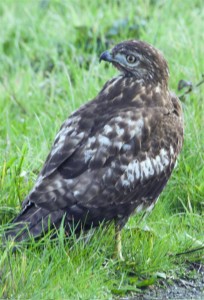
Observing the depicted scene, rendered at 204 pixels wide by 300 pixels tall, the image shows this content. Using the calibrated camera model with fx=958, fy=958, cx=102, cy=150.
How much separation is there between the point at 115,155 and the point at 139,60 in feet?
2.88

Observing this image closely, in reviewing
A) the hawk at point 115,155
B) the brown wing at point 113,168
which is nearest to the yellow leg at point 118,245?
the hawk at point 115,155

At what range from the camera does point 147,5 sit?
10203 mm

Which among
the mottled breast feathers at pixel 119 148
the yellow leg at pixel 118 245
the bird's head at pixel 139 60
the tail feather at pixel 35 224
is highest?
the bird's head at pixel 139 60

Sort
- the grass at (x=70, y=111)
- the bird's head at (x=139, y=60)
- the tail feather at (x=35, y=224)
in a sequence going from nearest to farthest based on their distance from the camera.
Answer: the grass at (x=70, y=111) → the tail feather at (x=35, y=224) → the bird's head at (x=139, y=60)

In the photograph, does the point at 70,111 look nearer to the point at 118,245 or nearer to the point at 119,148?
the point at 119,148

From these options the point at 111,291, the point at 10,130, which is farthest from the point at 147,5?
the point at 111,291

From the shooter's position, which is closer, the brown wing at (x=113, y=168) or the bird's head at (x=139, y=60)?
the brown wing at (x=113, y=168)

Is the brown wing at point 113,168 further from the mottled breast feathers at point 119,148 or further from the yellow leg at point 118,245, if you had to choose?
the yellow leg at point 118,245

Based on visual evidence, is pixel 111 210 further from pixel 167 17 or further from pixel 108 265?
pixel 167 17

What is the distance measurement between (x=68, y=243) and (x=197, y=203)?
4.56ft

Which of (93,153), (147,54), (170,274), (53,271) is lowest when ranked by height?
(170,274)

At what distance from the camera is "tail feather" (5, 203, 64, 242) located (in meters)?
5.88

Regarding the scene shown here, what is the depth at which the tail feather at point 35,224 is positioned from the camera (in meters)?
5.88

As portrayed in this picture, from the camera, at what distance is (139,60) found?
6707mm
